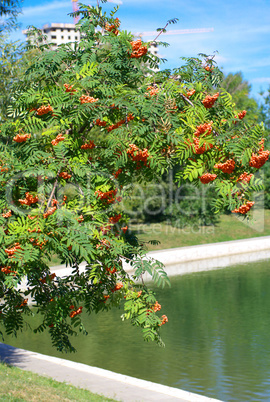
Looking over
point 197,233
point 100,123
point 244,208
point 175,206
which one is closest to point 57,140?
point 100,123

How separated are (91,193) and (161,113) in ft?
4.48

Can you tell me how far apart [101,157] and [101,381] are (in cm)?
434

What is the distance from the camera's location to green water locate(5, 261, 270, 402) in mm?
11805

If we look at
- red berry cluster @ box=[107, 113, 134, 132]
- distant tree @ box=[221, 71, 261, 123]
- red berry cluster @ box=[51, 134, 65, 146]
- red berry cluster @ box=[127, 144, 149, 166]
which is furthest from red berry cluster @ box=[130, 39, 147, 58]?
distant tree @ box=[221, 71, 261, 123]

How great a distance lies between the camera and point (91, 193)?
6828 millimetres

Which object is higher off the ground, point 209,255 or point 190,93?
point 190,93

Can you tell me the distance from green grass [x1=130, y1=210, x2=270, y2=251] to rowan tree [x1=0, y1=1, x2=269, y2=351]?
24.4m

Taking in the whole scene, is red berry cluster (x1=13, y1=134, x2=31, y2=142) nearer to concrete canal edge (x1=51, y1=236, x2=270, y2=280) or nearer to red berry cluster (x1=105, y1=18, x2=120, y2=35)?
red berry cluster (x1=105, y1=18, x2=120, y2=35)

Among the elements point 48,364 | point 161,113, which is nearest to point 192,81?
point 161,113

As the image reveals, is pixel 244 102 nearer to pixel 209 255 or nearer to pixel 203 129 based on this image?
pixel 209 255

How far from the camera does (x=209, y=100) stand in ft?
21.8

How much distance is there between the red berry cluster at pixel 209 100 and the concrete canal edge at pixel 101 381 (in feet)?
15.5

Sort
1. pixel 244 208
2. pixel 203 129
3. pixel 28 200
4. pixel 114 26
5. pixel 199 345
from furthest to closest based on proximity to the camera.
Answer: pixel 199 345
pixel 114 26
pixel 28 200
pixel 203 129
pixel 244 208

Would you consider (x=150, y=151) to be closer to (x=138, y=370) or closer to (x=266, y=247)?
(x=138, y=370)
